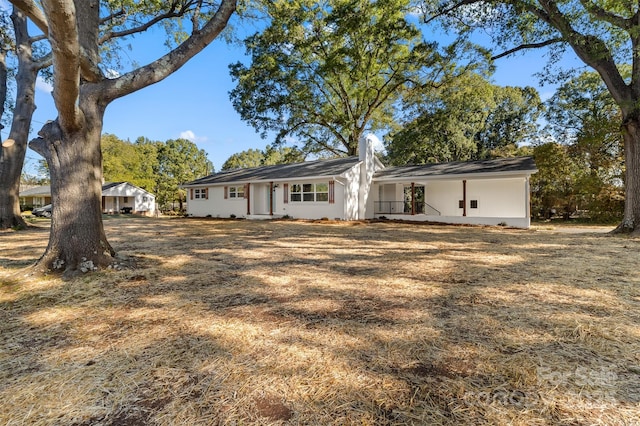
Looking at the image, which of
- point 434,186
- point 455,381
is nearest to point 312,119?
point 434,186

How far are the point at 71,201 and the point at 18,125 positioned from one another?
410 inches

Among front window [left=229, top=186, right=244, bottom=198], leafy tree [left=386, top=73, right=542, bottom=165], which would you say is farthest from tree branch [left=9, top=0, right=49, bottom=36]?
leafy tree [left=386, top=73, right=542, bottom=165]

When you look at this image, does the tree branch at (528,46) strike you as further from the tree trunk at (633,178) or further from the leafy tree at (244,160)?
the leafy tree at (244,160)

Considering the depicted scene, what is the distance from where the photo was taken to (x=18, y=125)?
11070mm

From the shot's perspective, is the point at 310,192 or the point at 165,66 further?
the point at 310,192

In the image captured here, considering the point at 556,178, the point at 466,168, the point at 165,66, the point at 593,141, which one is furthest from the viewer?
the point at 556,178

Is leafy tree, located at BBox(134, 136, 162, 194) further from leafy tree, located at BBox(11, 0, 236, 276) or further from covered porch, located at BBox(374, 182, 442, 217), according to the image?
leafy tree, located at BBox(11, 0, 236, 276)

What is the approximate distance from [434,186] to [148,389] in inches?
705

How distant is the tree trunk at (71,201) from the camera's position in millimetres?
4316

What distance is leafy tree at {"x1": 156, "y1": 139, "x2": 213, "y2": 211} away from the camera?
39.3 m

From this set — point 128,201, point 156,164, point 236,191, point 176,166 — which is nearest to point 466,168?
point 236,191

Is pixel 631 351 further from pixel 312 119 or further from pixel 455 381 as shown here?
pixel 312 119

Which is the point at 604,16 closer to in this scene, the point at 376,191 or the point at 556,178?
the point at 376,191

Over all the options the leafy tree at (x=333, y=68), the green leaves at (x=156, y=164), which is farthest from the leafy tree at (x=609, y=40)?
the green leaves at (x=156, y=164)
